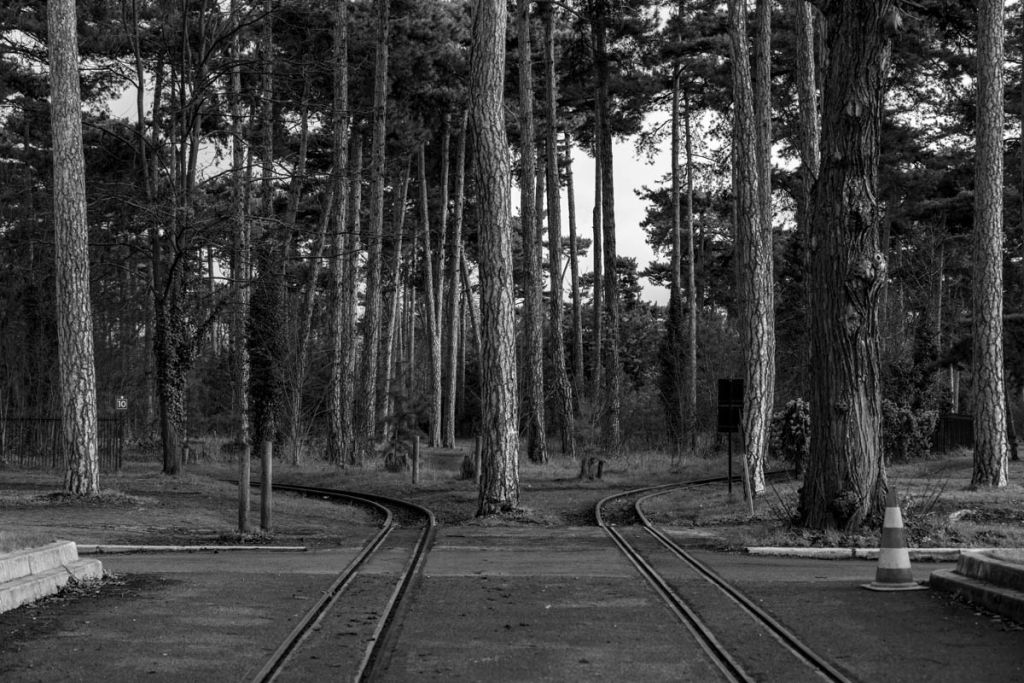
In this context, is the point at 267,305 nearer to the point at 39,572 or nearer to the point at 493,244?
the point at 493,244

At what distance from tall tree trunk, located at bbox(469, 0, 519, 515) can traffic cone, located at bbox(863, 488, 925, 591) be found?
8.27 meters

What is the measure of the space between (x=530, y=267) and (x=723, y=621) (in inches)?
1004

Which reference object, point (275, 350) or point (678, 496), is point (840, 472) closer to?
point (678, 496)

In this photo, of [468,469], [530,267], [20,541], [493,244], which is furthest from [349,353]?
[20,541]

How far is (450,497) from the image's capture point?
2211 cm

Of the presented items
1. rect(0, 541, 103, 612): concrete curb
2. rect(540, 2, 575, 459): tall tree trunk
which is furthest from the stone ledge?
rect(540, 2, 575, 459): tall tree trunk

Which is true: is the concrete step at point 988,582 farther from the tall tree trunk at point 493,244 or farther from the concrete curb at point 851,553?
the tall tree trunk at point 493,244

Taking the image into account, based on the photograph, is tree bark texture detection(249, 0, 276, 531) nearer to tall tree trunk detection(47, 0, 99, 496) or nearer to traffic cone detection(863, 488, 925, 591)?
tall tree trunk detection(47, 0, 99, 496)

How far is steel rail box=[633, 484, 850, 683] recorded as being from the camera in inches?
270

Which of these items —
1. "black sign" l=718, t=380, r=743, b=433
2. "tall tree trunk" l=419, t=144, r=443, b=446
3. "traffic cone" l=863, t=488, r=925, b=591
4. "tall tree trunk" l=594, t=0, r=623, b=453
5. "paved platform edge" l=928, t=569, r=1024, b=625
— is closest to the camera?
"paved platform edge" l=928, t=569, r=1024, b=625

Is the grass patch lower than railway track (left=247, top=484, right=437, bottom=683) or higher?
higher

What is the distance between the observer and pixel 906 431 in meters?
33.6

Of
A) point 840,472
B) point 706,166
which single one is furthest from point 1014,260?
point 840,472

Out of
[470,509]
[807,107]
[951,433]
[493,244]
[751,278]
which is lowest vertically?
[470,509]
